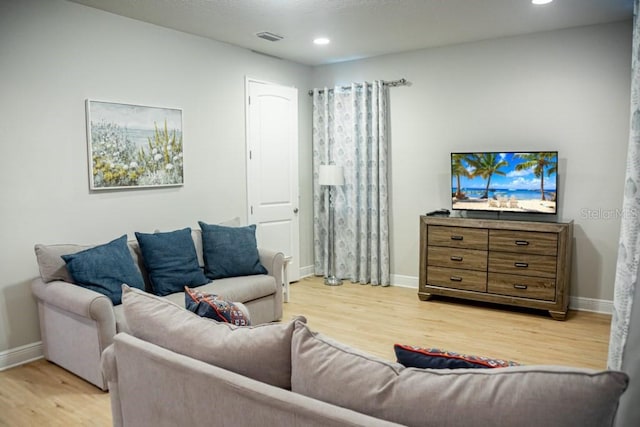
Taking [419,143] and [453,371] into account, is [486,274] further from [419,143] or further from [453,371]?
[453,371]

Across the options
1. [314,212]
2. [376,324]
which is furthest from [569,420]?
[314,212]

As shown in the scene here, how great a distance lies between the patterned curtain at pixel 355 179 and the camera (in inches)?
229

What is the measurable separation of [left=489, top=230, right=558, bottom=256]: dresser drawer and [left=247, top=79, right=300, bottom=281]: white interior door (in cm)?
244

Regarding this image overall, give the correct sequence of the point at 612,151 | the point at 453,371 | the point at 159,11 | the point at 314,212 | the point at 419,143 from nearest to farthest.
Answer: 1. the point at 453,371
2. the point at 159,11
3. the point at 612,151
4. the point at 419,143
5. the point at 314,212

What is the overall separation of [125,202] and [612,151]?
14.8 feet

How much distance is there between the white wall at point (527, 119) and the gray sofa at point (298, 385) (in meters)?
4.10

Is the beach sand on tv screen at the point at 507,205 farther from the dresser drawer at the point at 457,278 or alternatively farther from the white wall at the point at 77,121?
the white wall at the point at 77,121

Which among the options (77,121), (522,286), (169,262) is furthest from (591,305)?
(77,121)

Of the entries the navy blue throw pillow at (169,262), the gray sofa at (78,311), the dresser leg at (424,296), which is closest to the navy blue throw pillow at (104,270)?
the gray sofa at (78,311)

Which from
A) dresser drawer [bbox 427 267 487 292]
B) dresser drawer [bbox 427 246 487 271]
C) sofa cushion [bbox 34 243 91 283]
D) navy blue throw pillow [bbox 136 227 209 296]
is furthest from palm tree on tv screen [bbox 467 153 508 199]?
sofa cushion [bbox 34 243 91 283]

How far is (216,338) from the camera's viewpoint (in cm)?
171

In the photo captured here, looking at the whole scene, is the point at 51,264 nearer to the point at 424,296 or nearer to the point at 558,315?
the point at 424,296

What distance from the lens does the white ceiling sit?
384 centimetres

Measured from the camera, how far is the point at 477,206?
5141mm
